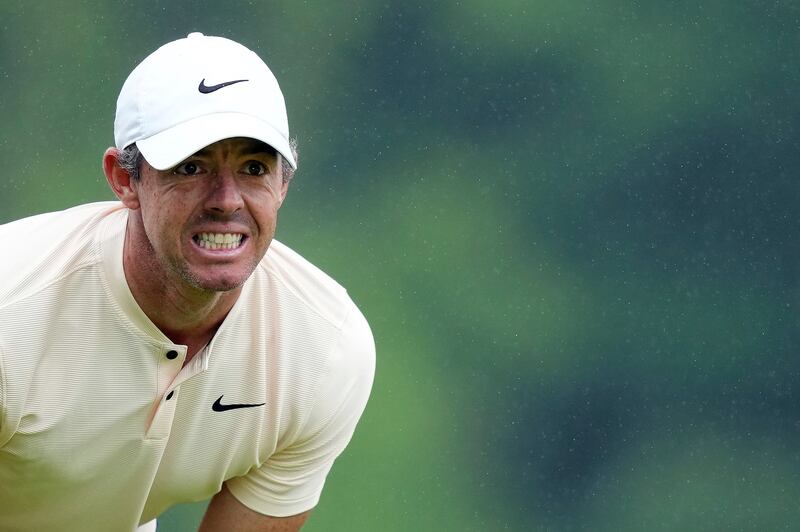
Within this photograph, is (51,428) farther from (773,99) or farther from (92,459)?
(773,99)

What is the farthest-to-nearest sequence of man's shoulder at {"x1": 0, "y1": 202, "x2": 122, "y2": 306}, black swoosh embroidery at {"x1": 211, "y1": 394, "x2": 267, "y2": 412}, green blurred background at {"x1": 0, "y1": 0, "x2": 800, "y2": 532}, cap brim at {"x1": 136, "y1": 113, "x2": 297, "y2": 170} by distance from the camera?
green blurred background at {"x1": 0, "y1": 0, "x2": 800, "y2": 532} → black swoosh embroidery at {"x1": 211, "y1": 394, "x2": 267, "y2": 412} → man's shoulder at {"x1": 0, "y1": 202, "x2": 122, "y2": 306} → cap brim at {"x1": 136, "y1": 113, "x2": 297, "y2": 170}

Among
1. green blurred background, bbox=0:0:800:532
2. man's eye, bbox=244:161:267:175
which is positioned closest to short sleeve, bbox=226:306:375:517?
man's eye, bbox=244:161:267:175

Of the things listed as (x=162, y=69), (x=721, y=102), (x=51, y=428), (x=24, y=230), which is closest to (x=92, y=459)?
(x=51, y=428)

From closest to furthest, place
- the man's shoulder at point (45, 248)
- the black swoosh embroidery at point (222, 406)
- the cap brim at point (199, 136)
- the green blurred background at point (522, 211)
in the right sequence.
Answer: the cap brim at point (199, 136)
the man's shoulder at point (45, 248)
the black swoosh embroidery at point (222, 406)
the green blurred background at point (522, 211)

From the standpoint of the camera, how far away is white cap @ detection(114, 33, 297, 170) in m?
1.84

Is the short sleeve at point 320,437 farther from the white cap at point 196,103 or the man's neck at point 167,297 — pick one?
the white cap at point 196,103

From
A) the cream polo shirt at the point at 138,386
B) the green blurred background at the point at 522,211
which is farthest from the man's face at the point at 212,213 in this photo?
the green blurred background at the point at 522,211

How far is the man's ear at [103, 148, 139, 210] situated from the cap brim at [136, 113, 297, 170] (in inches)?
3.6

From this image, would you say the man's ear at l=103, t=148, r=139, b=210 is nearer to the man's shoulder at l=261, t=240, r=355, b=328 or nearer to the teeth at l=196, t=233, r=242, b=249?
the teeth at l=196, t=233, r=242, b=249

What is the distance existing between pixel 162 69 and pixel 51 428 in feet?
1.61

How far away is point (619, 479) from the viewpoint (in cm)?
408

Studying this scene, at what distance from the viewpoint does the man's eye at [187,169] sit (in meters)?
1.88

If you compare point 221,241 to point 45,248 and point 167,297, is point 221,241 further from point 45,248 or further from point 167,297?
point 45,248

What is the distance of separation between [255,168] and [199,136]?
0.34ft
